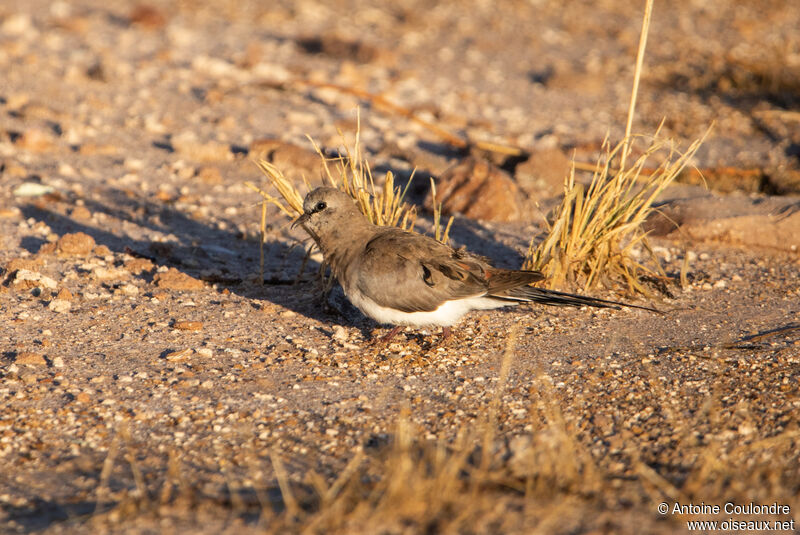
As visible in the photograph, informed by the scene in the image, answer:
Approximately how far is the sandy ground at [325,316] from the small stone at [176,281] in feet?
0.06

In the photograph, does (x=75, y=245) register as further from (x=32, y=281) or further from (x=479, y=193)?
(x=479, y=193)

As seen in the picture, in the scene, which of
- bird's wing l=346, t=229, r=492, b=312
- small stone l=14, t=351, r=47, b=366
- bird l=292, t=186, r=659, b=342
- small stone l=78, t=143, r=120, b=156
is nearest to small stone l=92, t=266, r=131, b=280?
small stone l=14, t=351, r=47, b=366

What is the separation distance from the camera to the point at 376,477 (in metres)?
3.34

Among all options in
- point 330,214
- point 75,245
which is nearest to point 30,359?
point 75,245

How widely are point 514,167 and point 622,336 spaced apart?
2.87m

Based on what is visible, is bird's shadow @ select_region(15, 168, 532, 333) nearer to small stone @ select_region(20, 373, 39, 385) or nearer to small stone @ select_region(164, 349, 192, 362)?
small stone @ select_region(164, 349, 192, 362)

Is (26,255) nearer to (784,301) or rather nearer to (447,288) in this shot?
(447,288)

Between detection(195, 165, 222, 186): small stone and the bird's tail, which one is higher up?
detection(195, 165, 222, 186): small stone

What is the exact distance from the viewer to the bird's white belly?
452cm

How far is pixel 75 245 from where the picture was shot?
5.48m

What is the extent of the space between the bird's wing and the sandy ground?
0.34 meters

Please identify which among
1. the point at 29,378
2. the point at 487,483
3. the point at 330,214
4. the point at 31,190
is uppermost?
the point at 330,214

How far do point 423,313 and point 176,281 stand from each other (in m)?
1.65

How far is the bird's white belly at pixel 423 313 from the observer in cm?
452
